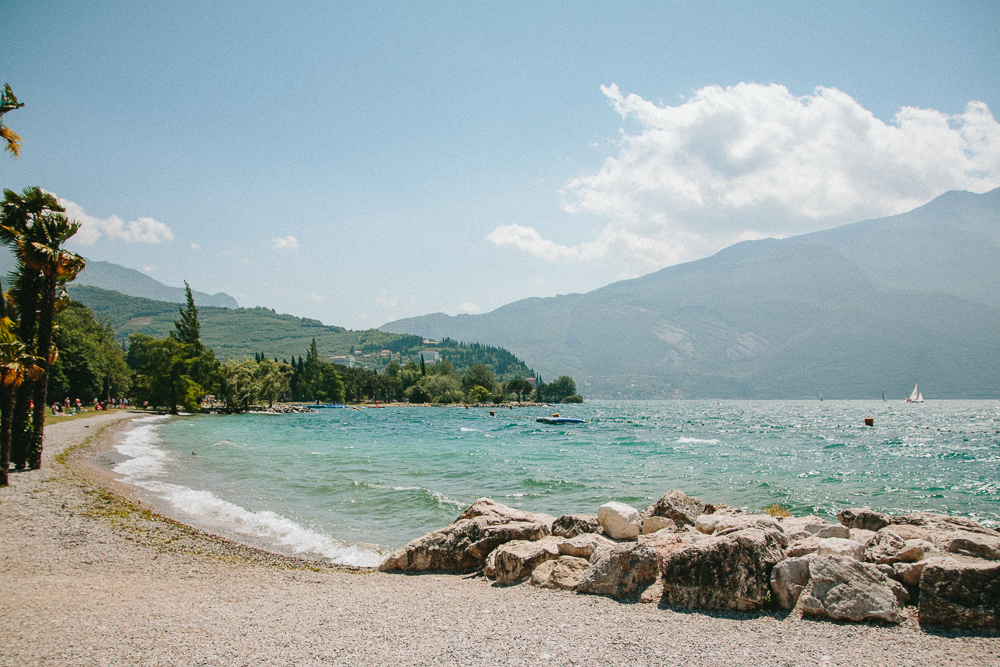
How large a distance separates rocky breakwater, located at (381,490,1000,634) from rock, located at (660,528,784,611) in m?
0.01

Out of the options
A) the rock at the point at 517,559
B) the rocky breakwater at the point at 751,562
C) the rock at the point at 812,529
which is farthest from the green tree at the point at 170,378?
the rock at the point at 812,529

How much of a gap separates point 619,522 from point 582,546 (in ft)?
5.35

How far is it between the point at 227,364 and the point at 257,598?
97525 millimetres

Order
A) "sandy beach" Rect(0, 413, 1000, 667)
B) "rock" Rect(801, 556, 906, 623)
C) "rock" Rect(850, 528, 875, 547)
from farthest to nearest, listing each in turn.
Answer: "rock" Rect(850, 528, 875, 547) → "rock" Rect(801, 556, 906, 623) → "sandy beach" Rect(0, 413, 1000, 667)

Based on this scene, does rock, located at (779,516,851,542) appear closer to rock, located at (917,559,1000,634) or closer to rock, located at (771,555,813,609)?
rock, located at (771,555,813,609)

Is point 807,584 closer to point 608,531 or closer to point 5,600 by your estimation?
point 608,531

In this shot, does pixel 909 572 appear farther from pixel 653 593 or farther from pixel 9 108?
pixel 9 108

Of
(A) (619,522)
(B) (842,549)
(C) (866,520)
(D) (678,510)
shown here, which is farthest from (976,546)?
(A) (619,522)

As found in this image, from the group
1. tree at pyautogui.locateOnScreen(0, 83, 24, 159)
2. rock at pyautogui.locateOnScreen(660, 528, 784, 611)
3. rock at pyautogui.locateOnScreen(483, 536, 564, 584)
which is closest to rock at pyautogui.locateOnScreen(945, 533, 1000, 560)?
rock at pyautogui.locateOnScreen(660, 528, 784, 611)

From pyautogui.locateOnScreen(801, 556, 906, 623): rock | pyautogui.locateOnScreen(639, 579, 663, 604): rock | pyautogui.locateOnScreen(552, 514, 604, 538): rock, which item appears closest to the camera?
pyautogui.locateOnScreen(801, 556, 906, 623): rock

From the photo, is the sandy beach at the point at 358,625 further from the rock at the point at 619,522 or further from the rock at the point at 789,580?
the rock at the point at 619,522

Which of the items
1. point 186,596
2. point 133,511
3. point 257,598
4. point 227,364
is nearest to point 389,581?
point 257,598

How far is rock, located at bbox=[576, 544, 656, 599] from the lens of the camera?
7844mm

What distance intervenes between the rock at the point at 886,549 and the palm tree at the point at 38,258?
23.2m
